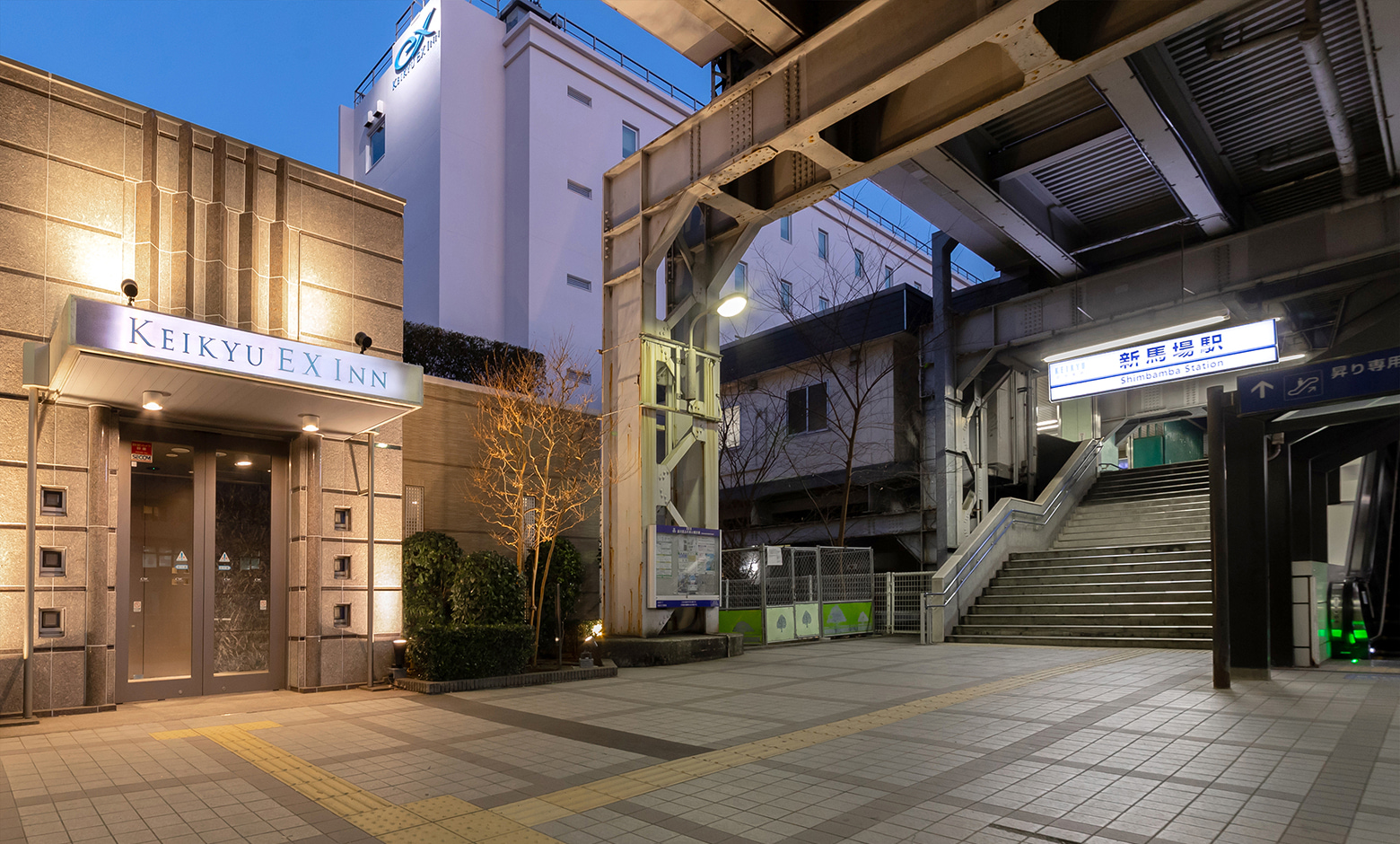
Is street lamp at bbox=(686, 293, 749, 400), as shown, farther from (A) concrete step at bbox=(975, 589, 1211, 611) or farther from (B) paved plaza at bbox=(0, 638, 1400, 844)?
(A) concrete step at bbox=(975, 589, 1211, 611)

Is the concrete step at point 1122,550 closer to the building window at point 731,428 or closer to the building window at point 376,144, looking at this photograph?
the building window at point 731,428

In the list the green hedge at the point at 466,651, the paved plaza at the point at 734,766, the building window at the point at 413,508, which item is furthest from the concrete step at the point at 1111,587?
the building window at the point at 413,508

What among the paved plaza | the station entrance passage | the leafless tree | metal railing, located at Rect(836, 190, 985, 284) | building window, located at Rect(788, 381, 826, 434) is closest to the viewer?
the paved plaza

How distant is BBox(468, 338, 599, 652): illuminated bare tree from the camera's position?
13156 mm

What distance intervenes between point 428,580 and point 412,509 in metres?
1.93

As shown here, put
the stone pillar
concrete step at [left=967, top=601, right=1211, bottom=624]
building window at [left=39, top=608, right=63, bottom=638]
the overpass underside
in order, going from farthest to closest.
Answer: concrete step at [left=967, top=601, right=1211, bottom=624] < the overpass underside < the stone pillar < building window at [left=39, top=608, right=63, bottom=638]

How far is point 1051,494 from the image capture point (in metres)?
21.7

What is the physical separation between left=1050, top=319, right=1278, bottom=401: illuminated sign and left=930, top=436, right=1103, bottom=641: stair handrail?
2.73 metres

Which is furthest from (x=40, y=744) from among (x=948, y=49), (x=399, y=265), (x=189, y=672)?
(x=948, y=49)

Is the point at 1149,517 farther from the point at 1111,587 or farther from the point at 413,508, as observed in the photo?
the point at 413,508

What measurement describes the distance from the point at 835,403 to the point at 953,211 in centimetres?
775

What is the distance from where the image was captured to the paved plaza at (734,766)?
4.91m

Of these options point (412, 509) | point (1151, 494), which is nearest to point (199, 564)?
point (412, 509)

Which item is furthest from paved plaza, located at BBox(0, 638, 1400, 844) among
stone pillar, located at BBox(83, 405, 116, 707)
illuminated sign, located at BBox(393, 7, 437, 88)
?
illuminated sign, located at BBox(393, 7, 437, 88)
